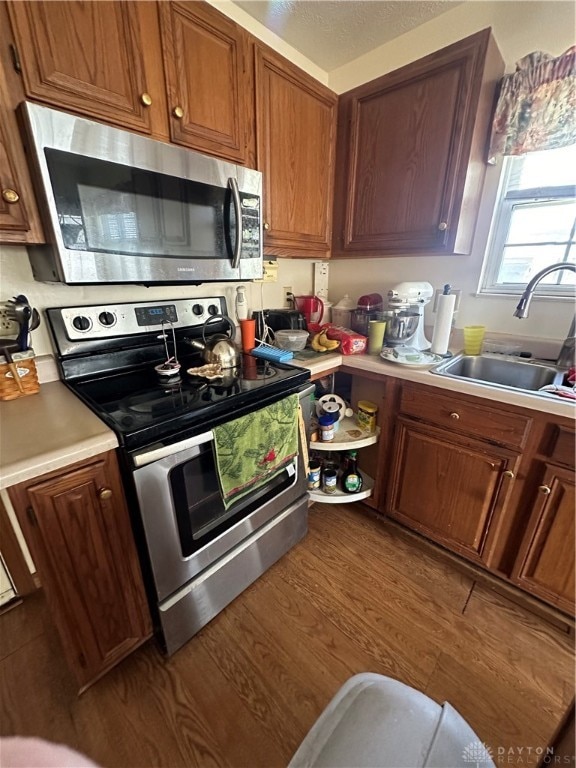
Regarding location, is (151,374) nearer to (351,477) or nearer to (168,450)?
(168,450)

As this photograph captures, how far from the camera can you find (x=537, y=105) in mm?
1229

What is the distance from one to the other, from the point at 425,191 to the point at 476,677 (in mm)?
1882

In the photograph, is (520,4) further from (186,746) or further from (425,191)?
(186,746)

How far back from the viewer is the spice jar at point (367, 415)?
64.1 inches

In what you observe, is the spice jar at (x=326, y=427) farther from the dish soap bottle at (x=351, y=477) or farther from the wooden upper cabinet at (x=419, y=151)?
the wooden upper cabinet at (x=419, y=151)

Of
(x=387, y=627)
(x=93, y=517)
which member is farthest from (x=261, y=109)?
(x=387, y=627)

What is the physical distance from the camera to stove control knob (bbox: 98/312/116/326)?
47.6 inches

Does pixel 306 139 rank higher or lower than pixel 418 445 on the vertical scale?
higher

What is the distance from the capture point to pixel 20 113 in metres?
0.81

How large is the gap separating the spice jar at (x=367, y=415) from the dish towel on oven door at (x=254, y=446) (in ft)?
1.64

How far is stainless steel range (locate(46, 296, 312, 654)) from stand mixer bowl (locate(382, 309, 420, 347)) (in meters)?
0.57

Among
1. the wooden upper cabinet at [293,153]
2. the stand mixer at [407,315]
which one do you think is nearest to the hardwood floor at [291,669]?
the stand mixer at [407,315]

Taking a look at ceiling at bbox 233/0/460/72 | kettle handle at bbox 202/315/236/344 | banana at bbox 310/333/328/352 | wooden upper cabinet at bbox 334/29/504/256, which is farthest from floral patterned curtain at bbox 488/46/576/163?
kettle handle at bbox 202/315/236/344

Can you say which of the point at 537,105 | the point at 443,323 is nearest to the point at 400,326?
the point at 443,323
